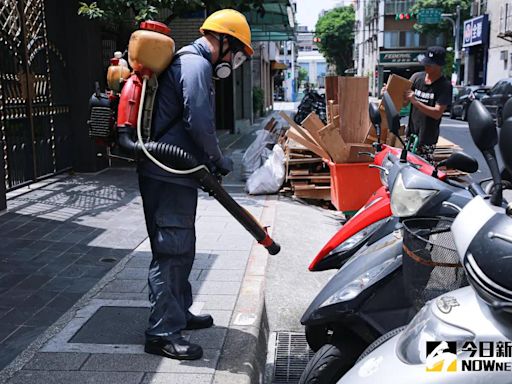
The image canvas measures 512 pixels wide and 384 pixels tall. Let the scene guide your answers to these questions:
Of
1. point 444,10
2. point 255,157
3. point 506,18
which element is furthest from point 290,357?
point 444,10

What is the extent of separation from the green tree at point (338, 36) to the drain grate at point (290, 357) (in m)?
87.2

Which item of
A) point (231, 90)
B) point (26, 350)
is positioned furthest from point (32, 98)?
point (231, 90)

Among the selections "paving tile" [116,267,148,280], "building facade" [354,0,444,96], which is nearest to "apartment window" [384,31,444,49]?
"building facade" [354,0,444,96]

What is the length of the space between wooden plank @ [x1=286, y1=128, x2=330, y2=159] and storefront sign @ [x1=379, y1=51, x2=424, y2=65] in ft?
194

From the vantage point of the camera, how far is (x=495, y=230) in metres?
1.67

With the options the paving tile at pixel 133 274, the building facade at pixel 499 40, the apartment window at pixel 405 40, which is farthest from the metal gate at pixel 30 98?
the apartment window at pixel 405 40

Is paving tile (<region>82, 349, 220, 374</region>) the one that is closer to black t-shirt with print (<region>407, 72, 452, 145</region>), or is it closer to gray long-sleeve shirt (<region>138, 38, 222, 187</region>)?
gray long-sleeve shirt (<region>138, 38, 222, 187</region>)

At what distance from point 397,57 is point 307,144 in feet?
196

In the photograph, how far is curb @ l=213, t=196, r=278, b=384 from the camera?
3297 millimetres

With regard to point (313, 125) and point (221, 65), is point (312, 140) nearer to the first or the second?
point (313, 125)

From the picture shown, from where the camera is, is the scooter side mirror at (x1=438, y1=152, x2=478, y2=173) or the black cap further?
the black cap

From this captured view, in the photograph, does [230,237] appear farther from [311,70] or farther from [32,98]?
[311,70]

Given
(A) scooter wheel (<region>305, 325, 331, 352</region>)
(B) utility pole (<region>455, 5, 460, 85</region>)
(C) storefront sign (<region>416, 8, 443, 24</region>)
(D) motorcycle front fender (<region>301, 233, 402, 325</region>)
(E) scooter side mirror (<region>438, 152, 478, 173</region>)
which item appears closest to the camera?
(E) scooter side mirror (<region>438, 152, 478, 173</region>)

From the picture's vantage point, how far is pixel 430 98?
6.12m
